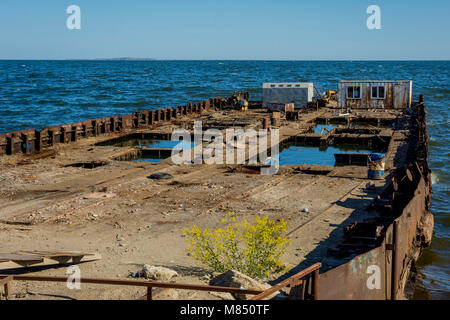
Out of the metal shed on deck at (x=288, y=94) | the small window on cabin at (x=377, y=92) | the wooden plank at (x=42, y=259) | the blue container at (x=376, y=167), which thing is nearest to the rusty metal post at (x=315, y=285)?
the wooden plank at (x=42, y=259)

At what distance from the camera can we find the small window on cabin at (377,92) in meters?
43.7

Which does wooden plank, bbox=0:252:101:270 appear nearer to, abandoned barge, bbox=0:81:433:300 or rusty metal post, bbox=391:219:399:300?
abandoned barge, bbox=0:81:433:300

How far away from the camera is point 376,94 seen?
44.0 m

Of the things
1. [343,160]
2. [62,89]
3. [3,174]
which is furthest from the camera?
[62,89]

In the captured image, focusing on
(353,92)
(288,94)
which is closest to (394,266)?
(353,92)

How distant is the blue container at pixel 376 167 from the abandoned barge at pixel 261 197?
0.82 ft

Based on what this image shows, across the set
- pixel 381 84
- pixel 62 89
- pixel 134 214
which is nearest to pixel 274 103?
pixel 381 84

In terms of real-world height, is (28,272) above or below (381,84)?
below

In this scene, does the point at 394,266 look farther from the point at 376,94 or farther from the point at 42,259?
the point at 376,94

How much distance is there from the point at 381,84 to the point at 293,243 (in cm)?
3389

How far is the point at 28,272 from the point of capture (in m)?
10.6

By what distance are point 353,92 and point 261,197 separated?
29583mm
